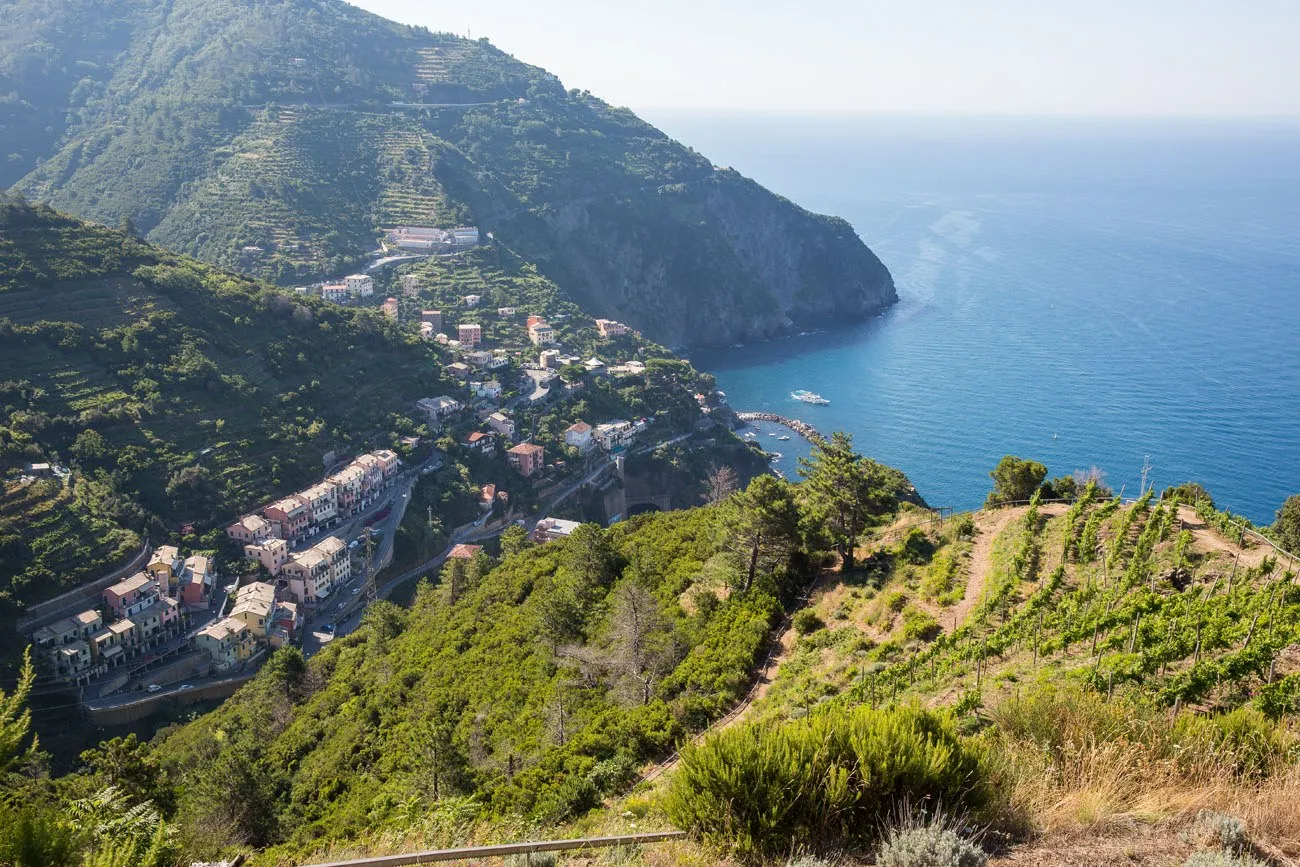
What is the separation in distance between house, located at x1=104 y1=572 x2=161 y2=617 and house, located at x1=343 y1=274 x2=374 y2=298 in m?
39.6

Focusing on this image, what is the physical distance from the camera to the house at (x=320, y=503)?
41844 millimetres

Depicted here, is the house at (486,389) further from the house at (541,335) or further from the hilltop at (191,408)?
the house at (541,335)

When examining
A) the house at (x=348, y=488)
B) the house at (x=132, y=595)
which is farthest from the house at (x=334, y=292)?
the house at (x=132, y=595)

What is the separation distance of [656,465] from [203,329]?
31248 mm

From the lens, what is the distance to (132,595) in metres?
32.4

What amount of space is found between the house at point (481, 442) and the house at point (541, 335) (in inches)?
664

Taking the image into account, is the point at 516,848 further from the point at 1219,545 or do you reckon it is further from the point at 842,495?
the point at 1219,545

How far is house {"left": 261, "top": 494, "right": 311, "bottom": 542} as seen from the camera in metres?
40.2

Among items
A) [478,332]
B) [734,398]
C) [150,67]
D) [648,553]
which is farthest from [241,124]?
[648,553]

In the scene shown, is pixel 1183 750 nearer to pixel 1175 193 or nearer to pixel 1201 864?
pixel 1201 864

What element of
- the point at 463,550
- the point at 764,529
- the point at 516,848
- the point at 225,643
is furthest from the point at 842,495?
the point at 463,550

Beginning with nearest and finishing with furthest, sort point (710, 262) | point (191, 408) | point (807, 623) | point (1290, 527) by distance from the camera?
point (807, 623) → point (1290, 527) → point (191, 408) → point (710, 262)

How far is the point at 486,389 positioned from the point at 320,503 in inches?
711

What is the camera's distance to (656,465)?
59.2 m
